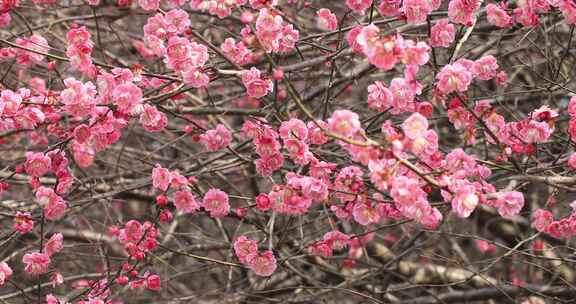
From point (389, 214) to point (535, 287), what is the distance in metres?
1.52

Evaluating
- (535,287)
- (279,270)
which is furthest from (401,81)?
(279,270)

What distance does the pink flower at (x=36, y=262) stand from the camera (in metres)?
3.56

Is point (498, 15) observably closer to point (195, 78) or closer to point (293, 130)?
point (293, 130)

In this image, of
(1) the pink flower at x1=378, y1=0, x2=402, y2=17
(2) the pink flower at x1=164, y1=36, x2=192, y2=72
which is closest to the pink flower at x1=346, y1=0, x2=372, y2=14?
(1) the pink flower at x1=378, y1=0, x2=402, y2=17

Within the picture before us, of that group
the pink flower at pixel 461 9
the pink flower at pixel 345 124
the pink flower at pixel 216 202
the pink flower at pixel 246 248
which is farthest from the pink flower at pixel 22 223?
the pink flower at pixel 461 9

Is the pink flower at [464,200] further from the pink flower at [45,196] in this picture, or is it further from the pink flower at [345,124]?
the pink flower at [45,196]

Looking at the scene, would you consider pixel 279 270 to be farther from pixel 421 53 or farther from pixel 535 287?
pixel 421 53

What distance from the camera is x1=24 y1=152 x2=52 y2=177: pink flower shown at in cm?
342

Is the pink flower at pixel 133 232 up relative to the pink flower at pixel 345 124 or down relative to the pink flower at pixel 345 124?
down

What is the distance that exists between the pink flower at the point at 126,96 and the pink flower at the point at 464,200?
4.11 feet

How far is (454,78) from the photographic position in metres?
2.82

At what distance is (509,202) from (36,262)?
2113 mm

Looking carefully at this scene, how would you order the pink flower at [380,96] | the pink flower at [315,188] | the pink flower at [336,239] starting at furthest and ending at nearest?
the pink flower at [336,239]
the pink flower at [315,188]
the pink flower at [380,96]

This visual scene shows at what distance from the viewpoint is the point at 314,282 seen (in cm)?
463
